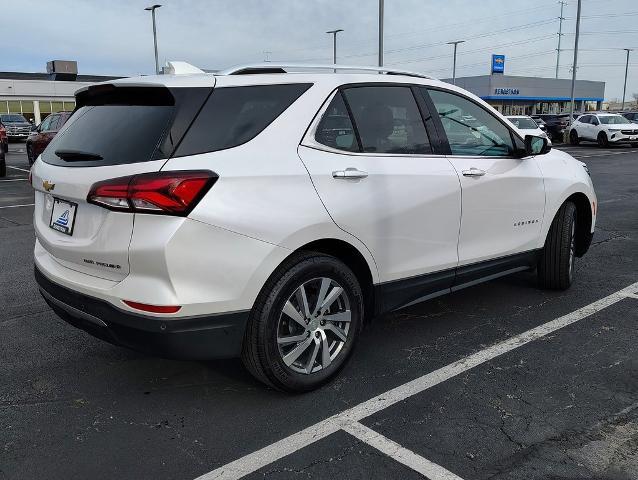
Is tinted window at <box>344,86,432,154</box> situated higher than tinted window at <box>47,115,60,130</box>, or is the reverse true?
tinted window at <box>344,86,432,154</box>

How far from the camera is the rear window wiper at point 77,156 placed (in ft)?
10.2

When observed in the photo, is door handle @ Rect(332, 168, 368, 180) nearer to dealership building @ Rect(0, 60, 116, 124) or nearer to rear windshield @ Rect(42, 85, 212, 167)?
rear windshield @ Rect(42, 85, 212, 167)

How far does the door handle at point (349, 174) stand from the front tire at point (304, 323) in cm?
45

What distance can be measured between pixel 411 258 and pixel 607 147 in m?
29.4

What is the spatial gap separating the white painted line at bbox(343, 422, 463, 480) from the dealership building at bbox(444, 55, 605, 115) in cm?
6511

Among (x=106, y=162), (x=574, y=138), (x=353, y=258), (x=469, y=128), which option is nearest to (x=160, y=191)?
(x=106, y=162)

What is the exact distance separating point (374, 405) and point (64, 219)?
6.44 feet

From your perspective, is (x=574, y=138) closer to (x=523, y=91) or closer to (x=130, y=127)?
(x=130, y=127)

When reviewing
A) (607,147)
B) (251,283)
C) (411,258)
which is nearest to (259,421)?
(251,283)

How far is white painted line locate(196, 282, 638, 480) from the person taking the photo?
276 cm

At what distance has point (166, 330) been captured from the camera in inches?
113

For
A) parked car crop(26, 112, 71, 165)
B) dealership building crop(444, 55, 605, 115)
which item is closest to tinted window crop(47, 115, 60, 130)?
parked car crop(26, 112, 71, 165)

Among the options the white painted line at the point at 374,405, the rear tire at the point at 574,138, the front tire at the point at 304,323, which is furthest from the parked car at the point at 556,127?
the front tire at the point at 304,323

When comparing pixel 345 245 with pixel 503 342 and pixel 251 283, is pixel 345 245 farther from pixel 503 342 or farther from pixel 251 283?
pixel 503 342
